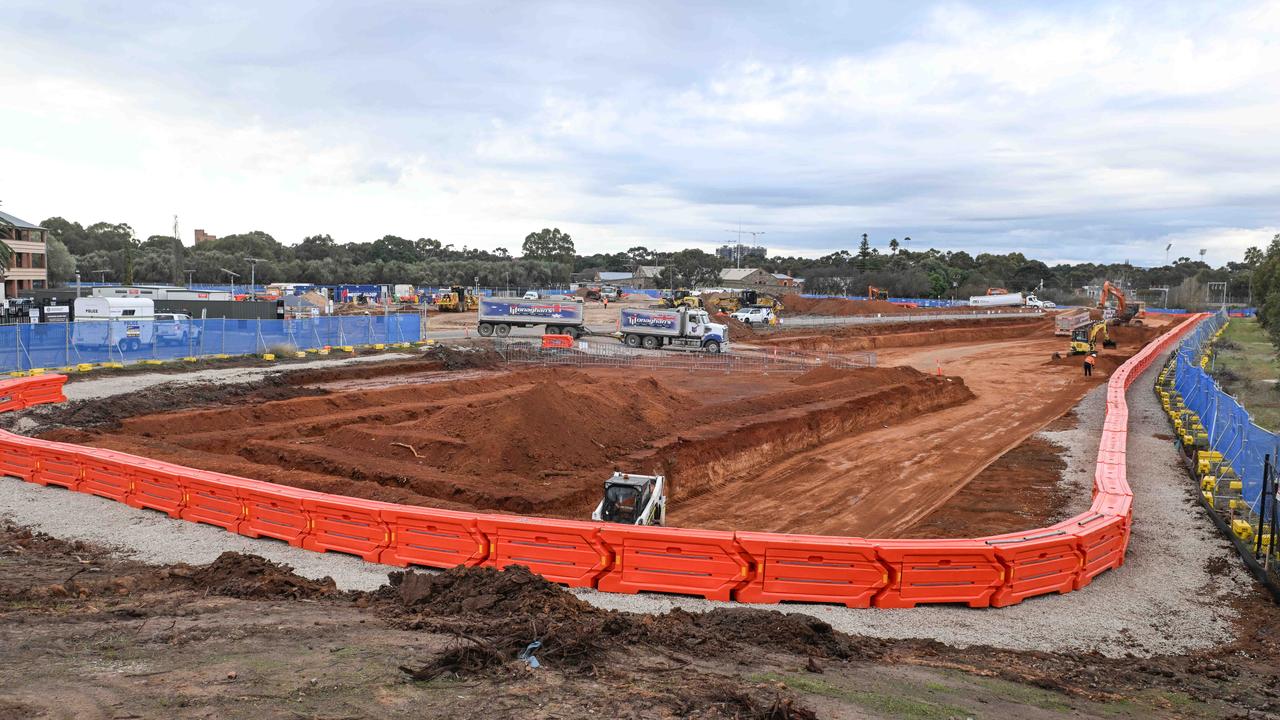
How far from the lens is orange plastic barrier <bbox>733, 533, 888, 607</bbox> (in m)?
10.7

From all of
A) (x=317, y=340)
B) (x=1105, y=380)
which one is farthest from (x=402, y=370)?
(x=1105, y=380)

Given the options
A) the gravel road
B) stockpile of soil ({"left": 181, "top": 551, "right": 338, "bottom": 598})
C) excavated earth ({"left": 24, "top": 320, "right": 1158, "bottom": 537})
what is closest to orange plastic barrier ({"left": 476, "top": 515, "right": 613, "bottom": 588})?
the gravel road

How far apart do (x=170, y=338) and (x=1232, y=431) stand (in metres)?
37.6

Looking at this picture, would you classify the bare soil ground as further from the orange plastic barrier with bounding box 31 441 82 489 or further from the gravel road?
the orange plastic barrier with bounding box 31 441 82 489

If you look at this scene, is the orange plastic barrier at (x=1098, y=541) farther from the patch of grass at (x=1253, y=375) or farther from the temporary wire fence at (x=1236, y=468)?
the patch of grass at (x=1253, y=375)

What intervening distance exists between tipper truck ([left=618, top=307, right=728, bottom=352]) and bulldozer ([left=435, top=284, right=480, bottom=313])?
31.6 meters

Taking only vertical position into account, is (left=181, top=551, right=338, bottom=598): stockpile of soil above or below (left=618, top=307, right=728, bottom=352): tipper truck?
below

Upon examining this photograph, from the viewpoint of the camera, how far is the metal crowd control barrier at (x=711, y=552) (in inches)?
422

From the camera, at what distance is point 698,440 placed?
24.2m

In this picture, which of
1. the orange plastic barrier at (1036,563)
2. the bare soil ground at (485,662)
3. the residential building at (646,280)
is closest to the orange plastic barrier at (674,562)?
the bare soil ground at (485,662)

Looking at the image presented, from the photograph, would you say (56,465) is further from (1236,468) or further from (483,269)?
(483,269)

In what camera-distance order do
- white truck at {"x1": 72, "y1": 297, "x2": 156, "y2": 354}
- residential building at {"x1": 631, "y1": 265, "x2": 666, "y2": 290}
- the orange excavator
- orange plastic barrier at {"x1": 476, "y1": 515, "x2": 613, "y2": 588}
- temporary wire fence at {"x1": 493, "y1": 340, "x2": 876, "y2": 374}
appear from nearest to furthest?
orange plastic barrier at {"x1": 476, "y1": 515, "x2": 613, "y2": 588}, white truck at {"x1": 72, "y1": 297, "x2": 156, "y2": 354}, temporary wire fence at {"x1": 493, "y1": 340, "x2": 876, "y2": 374}, the orange excavator, residential building at {"x1": 631, "y1": 265, "x2": 666, "y2": 290}

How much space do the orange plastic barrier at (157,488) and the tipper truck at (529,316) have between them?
3692cm

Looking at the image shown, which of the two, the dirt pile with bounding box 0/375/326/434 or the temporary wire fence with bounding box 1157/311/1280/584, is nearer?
the temporary wire fence with bounding box 1157/311/1280/584
